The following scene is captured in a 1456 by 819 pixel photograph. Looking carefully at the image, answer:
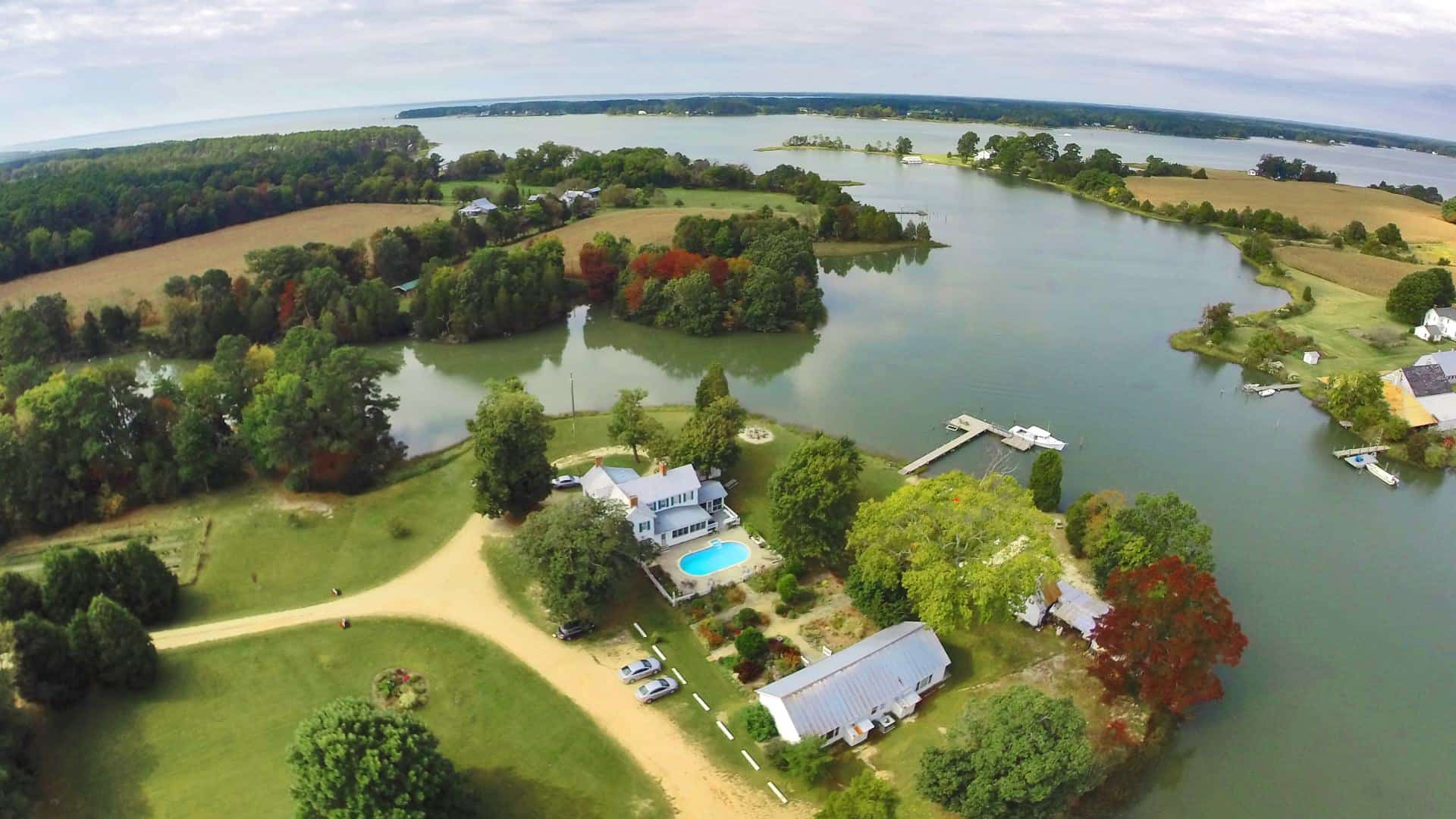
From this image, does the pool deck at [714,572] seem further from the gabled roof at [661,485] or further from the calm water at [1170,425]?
the calm water at [1170,425]

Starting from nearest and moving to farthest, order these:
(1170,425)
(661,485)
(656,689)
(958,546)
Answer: (656,689) < (958,546) < (661,485) < (1170,425)

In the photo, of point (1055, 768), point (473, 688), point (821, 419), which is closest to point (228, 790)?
point (473, 688)

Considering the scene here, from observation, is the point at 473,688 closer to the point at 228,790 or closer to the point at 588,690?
the point at 588,690

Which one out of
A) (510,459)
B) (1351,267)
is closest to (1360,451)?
(510,459)

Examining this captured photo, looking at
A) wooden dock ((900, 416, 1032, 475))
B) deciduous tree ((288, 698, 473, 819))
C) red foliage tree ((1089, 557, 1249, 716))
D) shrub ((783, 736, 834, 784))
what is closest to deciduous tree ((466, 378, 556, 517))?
deciduous tree ((288, 698, 473, 819))

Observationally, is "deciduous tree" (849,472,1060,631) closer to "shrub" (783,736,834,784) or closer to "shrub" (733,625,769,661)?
"shrub" (733,625,769,661)

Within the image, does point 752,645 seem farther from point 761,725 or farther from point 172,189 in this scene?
point 172,189
